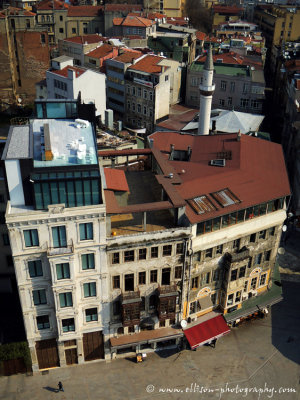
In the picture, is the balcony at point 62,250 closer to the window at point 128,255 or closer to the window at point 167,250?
Result: the window at point 128,255

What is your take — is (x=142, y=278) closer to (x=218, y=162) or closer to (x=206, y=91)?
(x=218, y=162)

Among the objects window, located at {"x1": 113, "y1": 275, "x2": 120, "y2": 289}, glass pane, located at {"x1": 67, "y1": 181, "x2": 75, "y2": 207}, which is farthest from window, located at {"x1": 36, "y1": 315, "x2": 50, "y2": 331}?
glass pane, located at {"x1": 67, "y1": 181, "x2": 75, "y2": 207}

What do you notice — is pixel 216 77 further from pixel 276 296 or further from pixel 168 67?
pixel 276 296

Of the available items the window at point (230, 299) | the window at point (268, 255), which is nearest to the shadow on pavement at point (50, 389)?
the window at point (230, 299)

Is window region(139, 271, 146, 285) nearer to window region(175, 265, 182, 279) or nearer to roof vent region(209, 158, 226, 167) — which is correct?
window region(175, 265, 182, 279)

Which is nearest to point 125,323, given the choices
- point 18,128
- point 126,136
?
point 18,128
